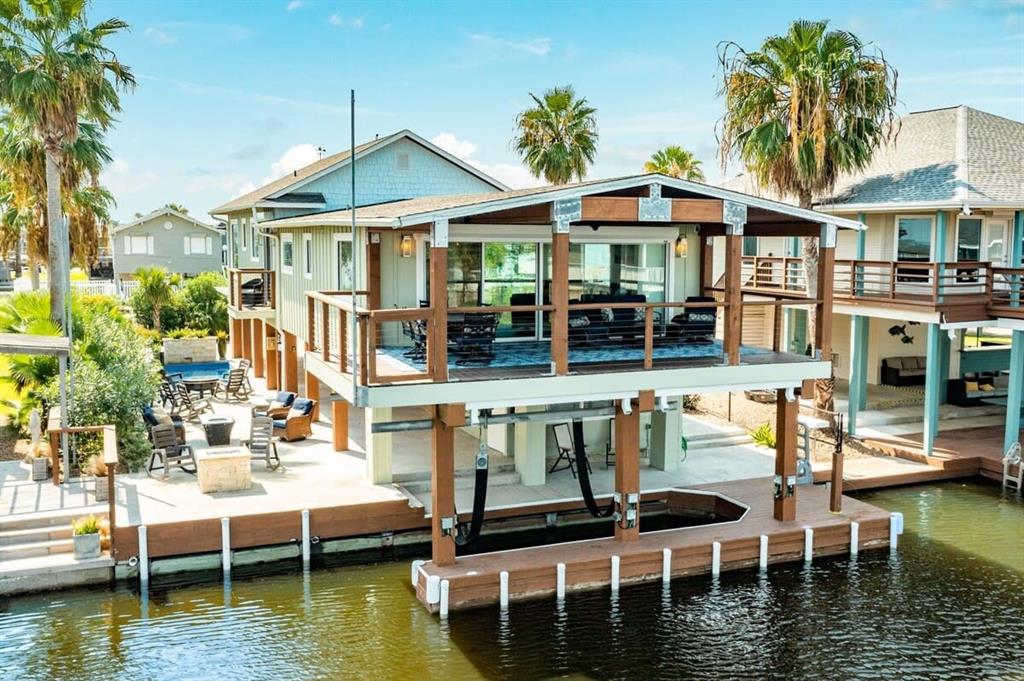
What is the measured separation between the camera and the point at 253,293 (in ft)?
88.0

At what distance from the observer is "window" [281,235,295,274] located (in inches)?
958

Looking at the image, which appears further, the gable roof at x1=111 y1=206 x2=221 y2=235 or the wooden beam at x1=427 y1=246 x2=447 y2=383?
the gable roof at x1=111 y1=206 x2=221 y2=235

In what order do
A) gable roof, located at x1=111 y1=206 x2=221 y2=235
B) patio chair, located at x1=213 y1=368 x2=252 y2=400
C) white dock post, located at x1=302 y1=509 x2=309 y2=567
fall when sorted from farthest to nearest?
1. gable roof, located at x1=111 y1=206 x2=221 y2=235
2. patio chair, located at x1=213 y1=368 x2=252 y2=400
3. white dock post, located at x1=302 y1=509 x2=309 y2=567

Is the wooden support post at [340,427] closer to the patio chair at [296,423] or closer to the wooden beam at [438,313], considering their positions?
the patio chair at [296,423]

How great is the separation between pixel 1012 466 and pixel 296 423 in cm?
1564

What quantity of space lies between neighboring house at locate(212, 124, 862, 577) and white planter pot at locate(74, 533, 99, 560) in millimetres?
4343

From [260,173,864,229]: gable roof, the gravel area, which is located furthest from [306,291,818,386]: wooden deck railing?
the gravel area

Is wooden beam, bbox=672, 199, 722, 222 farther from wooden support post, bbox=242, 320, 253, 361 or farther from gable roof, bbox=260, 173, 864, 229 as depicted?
wooden support post, bbox=242, 320, 253, 361

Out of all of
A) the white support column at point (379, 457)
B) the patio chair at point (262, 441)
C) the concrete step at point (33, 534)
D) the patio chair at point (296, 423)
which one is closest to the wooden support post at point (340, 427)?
the patio chair at point (296, 423)

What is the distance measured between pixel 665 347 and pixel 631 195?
3.21m

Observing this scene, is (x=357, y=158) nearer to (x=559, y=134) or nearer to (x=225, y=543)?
(x=559, y=134)

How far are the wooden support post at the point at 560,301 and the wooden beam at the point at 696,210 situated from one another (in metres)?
1.92

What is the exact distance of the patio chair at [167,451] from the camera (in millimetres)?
17141

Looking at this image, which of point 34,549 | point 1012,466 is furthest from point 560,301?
point 1012,466
